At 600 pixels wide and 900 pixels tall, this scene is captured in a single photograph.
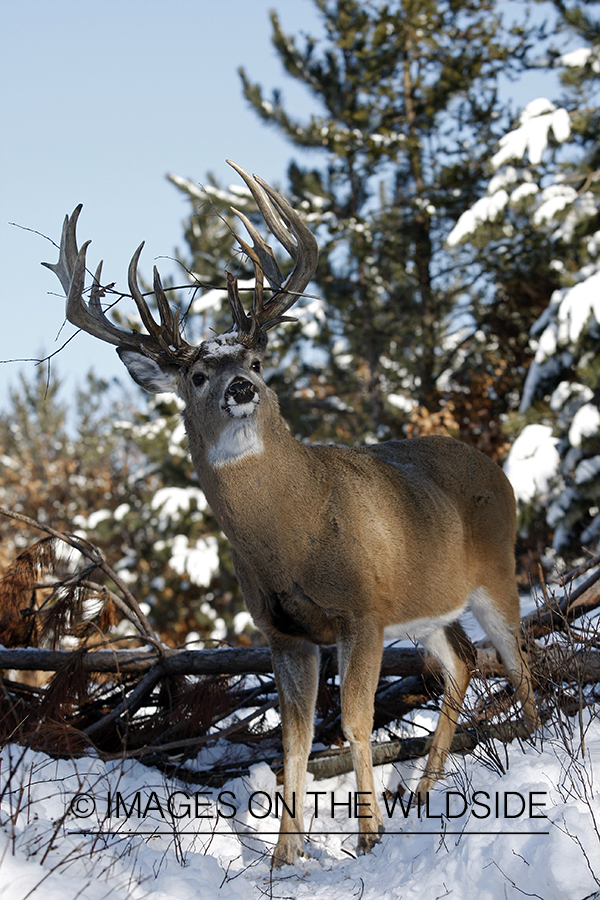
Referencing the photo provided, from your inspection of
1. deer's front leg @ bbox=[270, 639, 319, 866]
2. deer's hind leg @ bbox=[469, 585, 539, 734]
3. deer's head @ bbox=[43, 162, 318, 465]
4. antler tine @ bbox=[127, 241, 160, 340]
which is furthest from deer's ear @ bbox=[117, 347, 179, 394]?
deer's hind leg @ bbox=[469, 585, 539, 734]

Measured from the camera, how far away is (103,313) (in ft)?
14.7

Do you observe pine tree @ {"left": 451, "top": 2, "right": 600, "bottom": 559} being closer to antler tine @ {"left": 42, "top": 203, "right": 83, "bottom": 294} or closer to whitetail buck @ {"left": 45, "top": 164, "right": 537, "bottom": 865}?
whitetail buck @ {"left": 45, "top": 164, "right": 537, "bottom": 865}

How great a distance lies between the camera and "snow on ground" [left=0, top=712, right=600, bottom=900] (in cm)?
261

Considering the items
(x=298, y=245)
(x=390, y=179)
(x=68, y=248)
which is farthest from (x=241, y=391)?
(x=390, y=179)

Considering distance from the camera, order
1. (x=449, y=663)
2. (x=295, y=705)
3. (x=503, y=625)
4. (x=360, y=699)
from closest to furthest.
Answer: (x=360, y=699) < (x=295, y=705) < (x=503, y=625) < (x=449, y=663)

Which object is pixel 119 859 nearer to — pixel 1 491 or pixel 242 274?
pixel 242 274

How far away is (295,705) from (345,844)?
738mm

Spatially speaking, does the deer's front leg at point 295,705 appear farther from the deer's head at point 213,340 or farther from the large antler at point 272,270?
the large antler at point 272,270

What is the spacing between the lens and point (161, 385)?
4.64m

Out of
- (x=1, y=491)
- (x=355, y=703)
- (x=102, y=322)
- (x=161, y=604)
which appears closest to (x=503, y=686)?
(x=355, y=703)

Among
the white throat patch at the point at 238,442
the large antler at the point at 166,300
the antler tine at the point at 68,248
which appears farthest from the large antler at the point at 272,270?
the antler tine at the point at 68,248

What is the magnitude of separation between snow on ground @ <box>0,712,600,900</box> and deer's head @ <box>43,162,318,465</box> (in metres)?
1.74

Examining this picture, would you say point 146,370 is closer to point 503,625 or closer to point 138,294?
point 138,294

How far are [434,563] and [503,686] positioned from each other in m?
1.20
